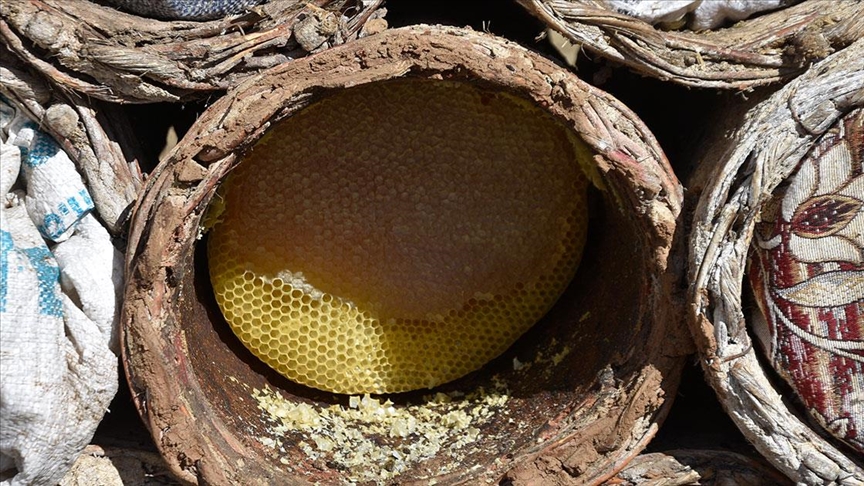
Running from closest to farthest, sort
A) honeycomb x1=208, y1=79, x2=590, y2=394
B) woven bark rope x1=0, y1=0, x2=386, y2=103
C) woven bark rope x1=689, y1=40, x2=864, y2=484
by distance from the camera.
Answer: woven bark rope x1=0, y1=0, x2=386, y2=103, woven bark rope x1=689, y1=40, x2=864, y2=484, honeycomb x1=208, y1=79, x2=590, y2=394

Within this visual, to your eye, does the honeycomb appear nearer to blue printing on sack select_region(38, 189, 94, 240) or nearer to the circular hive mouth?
Result: the circular hive mouth

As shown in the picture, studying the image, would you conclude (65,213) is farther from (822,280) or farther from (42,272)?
(822,280)

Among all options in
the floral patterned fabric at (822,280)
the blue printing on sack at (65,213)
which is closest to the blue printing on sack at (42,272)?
the blue printing on sack at (65,213)

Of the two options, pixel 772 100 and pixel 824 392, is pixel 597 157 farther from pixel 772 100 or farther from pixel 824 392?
pixel 824 392

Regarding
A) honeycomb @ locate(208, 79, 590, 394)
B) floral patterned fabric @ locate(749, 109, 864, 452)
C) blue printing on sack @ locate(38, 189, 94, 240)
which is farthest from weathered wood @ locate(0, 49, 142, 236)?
floral patterned fabric @ locate(749, 109, 864, 452)

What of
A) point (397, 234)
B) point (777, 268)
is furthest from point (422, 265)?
point (777, 268)

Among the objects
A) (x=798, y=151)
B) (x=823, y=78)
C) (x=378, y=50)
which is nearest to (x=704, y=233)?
(x=798, y=151)
